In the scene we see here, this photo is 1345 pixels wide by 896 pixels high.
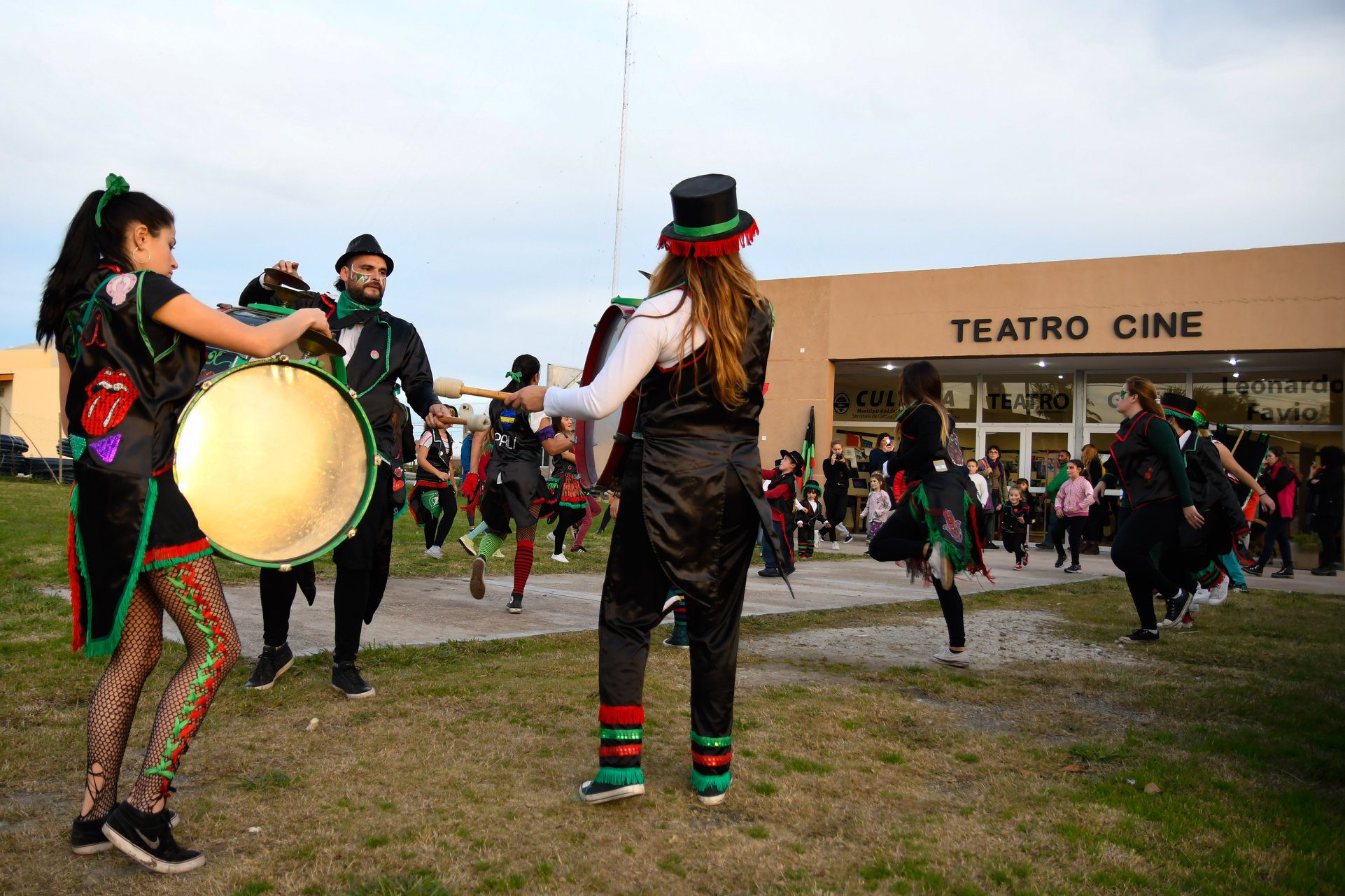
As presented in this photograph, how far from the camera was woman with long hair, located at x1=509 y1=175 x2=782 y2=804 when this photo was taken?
332cm

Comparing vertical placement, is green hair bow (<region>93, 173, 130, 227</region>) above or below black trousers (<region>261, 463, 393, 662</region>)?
above

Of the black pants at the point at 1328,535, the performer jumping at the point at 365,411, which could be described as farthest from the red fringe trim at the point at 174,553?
the black pants at the point at 1328,535

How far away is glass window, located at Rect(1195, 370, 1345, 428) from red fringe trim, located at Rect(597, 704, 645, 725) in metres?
20.8

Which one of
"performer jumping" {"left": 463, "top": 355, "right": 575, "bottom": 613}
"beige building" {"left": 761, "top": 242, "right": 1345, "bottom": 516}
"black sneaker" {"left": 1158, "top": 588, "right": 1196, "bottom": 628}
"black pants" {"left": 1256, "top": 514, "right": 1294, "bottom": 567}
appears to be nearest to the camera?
"performer jumping" {"left": 463, "top": 355, "right": 575, "bottom": 613}

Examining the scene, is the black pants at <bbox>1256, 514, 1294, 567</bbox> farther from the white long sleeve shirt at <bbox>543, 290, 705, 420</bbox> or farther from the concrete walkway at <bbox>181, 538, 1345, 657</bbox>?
the white long sleeve shirt at <bbox>543, 290, 705, 420</bbox>

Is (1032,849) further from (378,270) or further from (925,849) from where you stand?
(378,270)

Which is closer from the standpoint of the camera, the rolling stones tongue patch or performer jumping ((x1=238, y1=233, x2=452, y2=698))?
the rolling stones tongue patch

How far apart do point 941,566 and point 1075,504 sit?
10136 millimetres

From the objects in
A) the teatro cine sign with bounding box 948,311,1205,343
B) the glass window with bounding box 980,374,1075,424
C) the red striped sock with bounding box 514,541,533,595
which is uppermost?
the teatro cine sign with bounding box 948,311,1205,343

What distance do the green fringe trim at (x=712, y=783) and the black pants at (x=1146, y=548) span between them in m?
4.72

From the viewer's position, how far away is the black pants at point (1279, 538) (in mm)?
15336

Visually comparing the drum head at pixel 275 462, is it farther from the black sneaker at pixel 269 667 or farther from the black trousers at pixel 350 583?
the black sneaker at pixel 269 667

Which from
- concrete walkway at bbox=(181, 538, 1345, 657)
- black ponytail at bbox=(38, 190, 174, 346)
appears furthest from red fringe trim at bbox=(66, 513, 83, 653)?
concrete walkway at bbox=(181, 538, 1345, 657)

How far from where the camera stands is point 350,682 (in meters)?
4.64
